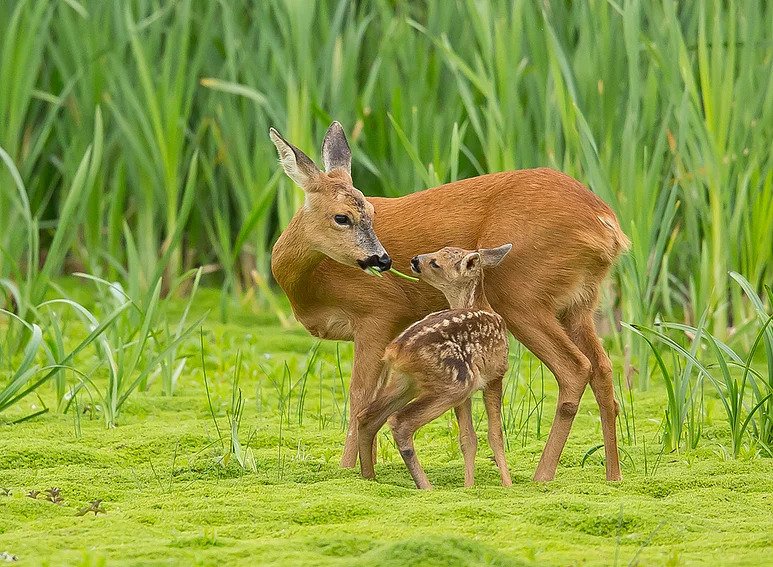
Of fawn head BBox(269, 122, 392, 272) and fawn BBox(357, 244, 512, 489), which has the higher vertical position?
fawn head BBox(269, 122, 392, 272)

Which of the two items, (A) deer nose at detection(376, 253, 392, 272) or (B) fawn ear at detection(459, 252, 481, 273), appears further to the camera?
(A) deer nose at detection(376, 253, 392, 272)

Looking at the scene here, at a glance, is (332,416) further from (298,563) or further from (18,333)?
(298,563)

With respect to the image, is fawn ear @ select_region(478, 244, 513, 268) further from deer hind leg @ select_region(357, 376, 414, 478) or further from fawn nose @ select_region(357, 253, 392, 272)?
deer hind leg @ select_region(357, 376, 414, 478)

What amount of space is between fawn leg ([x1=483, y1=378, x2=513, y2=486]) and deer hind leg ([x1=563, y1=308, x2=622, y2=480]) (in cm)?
45

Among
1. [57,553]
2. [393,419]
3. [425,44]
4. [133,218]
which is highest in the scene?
[425,44]

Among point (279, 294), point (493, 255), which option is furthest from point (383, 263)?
point (279, 294)

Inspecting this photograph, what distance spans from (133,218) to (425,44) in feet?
9.11

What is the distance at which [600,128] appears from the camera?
8.01m

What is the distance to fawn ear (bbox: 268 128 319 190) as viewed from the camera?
224 inches

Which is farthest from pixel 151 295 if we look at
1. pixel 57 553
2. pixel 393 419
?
pixel 57 553

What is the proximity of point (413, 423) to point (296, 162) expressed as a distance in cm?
134

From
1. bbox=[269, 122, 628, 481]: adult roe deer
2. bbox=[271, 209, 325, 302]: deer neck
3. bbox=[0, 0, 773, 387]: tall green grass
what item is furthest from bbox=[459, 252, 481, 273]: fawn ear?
bbox=[0, 0, 773, 387]: tall green grass

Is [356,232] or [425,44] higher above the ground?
[425,44]

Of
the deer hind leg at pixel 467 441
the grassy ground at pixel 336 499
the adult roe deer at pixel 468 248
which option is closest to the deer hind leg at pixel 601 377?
the adult roe deer at pixel 468 248
